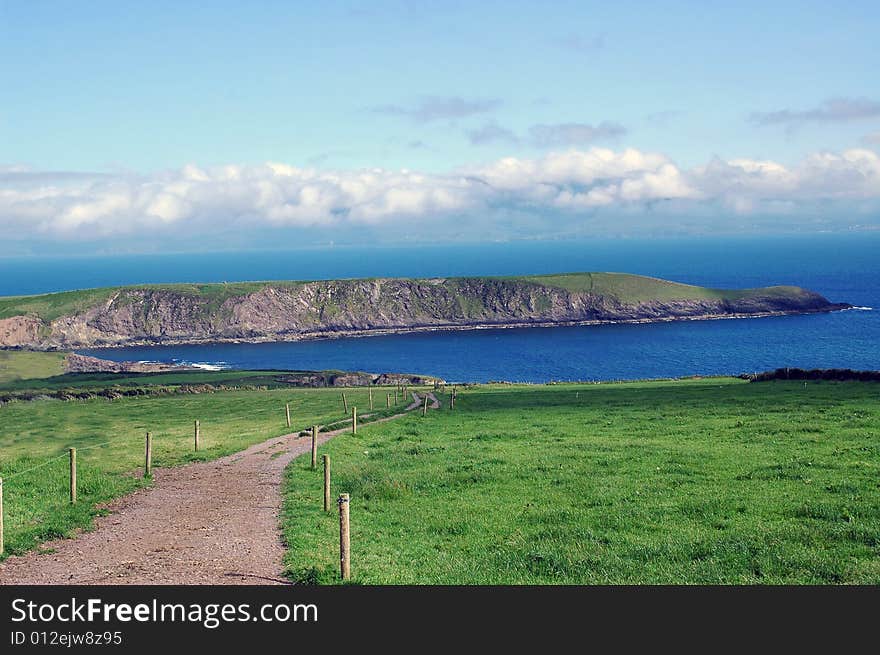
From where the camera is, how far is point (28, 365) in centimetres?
14375

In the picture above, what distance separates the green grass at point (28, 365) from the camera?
436 feet

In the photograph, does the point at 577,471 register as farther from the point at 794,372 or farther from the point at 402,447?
the point at 794,372

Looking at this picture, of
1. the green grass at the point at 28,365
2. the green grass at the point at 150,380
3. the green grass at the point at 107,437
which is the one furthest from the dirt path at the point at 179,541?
the green grass at the point at 28,365

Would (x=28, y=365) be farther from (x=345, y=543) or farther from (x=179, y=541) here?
(x=345, y=543)

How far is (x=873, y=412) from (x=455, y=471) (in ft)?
73.9

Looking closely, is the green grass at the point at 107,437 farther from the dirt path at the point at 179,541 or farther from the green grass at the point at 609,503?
the green grass at the point at 609,503

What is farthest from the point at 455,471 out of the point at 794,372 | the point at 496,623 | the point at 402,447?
the point at 794,372

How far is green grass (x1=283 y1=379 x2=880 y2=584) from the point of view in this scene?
1612cm

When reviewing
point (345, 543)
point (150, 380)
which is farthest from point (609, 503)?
point (150, 380)

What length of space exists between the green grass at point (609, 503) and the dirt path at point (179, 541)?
2.72ft

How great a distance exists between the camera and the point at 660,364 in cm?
15188

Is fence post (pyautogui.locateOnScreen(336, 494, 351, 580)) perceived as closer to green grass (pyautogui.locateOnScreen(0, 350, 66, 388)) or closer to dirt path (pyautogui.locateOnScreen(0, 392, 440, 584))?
dirt path (pyautogui.locateOnScreen(0, 392, 440, 584))

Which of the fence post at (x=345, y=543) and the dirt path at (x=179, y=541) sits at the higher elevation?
the fence post at (x=345, y=543)

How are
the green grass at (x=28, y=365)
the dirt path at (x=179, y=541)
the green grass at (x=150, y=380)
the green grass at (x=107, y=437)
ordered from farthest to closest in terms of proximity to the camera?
the green grass at (x=28, y=365), the green grass at (x=150, y=380), the green grass at (x=107, y=437), the dirt path at (x=179, y=541)
